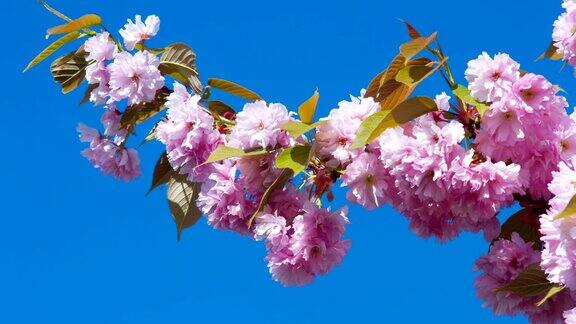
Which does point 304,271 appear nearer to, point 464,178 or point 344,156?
point 344,156

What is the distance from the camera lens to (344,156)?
2068mm

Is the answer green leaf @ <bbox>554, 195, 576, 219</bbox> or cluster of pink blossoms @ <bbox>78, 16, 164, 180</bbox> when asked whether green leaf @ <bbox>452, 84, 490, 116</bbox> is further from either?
cluster of pink blossoms @ <bbox>78, 16, 164, 180</bbox>

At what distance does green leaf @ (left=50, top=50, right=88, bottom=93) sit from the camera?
8.52 ft

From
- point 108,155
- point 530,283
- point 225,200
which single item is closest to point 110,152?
point 108,155

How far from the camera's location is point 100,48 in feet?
8.14

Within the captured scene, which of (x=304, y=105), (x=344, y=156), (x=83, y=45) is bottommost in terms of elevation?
(x=344, y=156)

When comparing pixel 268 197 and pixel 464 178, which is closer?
pixel 464 178

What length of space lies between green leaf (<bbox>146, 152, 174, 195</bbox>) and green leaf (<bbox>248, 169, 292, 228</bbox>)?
0.40 metres

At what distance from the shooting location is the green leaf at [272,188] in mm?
2119

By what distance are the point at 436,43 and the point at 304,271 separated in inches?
23.6

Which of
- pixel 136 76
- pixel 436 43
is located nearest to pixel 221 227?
pixel 136 76

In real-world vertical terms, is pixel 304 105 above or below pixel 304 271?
above

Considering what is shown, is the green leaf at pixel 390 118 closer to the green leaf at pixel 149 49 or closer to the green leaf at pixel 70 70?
the green leaf at pixel 149 49

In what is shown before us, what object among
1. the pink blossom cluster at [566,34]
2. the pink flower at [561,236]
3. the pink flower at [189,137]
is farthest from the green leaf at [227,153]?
the pink blossom cluster at [566,34]
